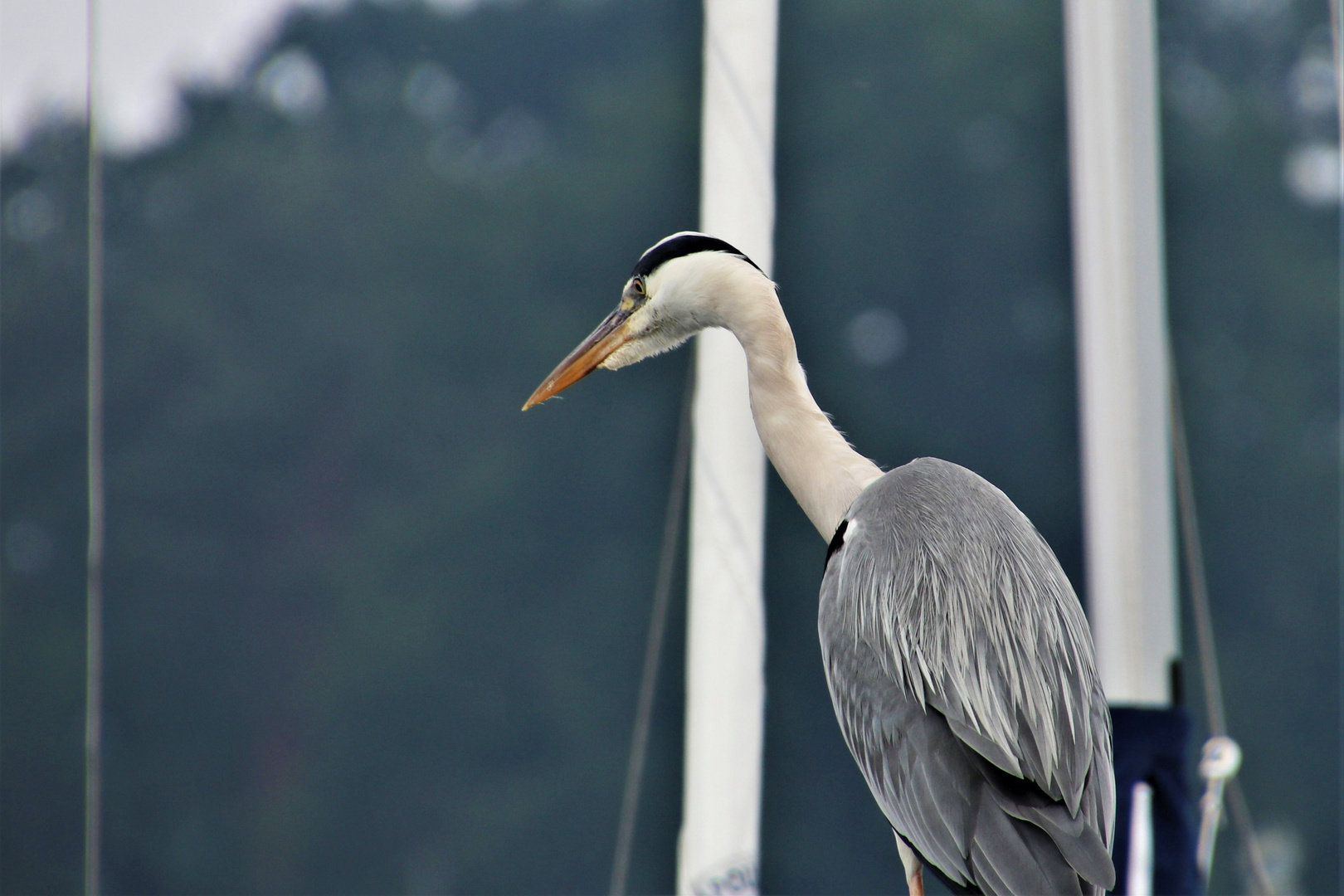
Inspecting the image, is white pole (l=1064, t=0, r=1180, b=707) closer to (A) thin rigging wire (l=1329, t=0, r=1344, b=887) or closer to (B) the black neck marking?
(B) the black neck marking

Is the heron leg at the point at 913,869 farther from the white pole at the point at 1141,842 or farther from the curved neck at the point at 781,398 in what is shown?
the white pole at the point at 1141,842

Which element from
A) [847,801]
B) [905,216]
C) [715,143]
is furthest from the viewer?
[905,216]

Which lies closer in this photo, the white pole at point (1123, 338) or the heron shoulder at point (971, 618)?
the heron shoulder at point (971, 618)

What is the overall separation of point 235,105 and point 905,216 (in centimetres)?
433

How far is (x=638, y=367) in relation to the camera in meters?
5.80

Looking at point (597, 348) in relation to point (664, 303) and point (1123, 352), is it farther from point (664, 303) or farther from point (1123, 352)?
point (1123, 352)

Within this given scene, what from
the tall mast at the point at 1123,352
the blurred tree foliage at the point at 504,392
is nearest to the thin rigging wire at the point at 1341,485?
the blurred tree foliage at the point at 504,392

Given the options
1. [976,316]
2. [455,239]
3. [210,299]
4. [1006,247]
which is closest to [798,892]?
[976,316]

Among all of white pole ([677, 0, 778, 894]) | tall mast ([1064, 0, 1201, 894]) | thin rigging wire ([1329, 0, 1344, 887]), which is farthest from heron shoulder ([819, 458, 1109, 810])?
thin rigging wire ([1329, 0, 1344, 887])

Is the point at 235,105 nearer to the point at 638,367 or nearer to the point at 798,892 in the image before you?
the point at 638,367

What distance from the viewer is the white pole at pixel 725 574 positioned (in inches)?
55.4

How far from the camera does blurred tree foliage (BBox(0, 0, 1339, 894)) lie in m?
6.35

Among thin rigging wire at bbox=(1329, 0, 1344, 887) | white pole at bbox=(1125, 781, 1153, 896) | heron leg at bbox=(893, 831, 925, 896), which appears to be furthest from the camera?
thin rigging wire at bbox=(1329, 0, 1344, 887)

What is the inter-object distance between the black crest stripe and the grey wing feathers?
255 mm
